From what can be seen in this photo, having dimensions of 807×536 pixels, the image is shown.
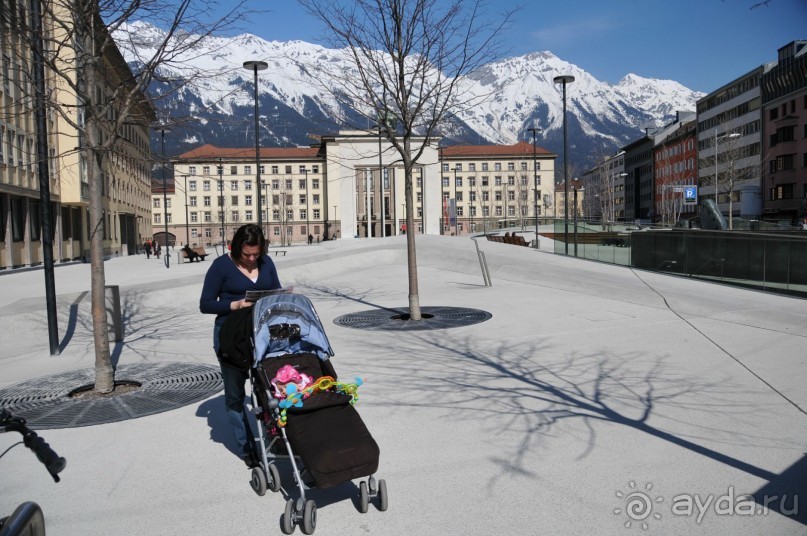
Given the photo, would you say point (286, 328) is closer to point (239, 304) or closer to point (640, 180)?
point (239, 304)

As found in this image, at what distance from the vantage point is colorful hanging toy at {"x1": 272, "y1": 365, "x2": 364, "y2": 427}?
3949 mm

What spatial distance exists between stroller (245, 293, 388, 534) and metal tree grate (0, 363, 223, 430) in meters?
2.63

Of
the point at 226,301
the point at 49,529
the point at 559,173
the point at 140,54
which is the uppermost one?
the point at 559,173

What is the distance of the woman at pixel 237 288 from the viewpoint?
4.69 metres

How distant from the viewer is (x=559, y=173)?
178 m

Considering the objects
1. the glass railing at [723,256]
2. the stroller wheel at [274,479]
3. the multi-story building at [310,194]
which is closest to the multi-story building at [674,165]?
the multi-story building at [310,194]

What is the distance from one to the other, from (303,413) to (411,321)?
314 inches

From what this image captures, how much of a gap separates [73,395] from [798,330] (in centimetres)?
1052

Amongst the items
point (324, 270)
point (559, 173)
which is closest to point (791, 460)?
point (324, 270)

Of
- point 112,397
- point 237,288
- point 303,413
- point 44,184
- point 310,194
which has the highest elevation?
point 310,194

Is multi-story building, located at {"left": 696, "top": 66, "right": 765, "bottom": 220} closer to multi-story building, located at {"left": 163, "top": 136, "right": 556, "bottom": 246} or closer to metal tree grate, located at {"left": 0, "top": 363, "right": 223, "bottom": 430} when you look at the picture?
multi-story building, located at {"left": 163, "top": 136, "right": 556, "bottom": 246}

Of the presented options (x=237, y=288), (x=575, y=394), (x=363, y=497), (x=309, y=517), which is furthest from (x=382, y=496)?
Result: (x=575, y=394)

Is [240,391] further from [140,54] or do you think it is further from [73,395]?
[140,54]

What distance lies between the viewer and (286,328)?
14.6 feet
